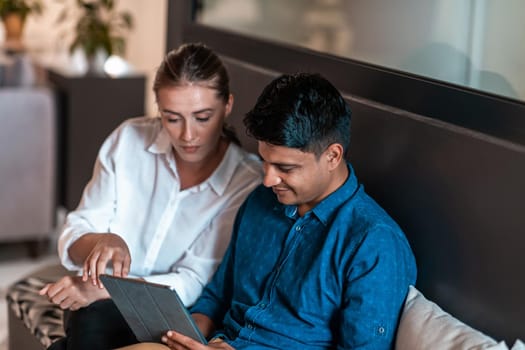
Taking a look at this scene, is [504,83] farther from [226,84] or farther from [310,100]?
[226,84]

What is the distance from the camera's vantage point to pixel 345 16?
2.26 meters

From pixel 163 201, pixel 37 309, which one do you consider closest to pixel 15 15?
pixel 37 309

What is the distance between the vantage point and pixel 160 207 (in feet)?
6.99

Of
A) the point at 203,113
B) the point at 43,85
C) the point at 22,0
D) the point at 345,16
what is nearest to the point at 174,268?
the point at 203,113

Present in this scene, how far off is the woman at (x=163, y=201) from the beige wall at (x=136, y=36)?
2753 mm

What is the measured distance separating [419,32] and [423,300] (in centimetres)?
61

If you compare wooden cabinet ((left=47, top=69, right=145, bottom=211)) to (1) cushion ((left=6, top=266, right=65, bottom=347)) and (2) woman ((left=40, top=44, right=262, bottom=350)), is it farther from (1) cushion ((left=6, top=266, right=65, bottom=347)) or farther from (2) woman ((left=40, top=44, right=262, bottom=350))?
(2) woman ((left=40, top=44, right=262, bottom=350))

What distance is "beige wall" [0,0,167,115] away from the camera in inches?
204

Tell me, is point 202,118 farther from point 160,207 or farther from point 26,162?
point 26,162

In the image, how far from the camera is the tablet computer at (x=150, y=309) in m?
1.65

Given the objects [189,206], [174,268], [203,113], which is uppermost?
[203,113]

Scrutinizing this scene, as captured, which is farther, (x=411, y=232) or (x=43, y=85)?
(x=43, y=85)

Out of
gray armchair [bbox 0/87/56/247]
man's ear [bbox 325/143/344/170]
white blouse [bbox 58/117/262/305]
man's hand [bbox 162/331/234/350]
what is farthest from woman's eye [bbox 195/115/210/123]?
gray armchair [bbox 0/87/56/247]

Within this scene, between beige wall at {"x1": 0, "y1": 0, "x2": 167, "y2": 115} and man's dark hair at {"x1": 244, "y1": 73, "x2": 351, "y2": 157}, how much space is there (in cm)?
327
